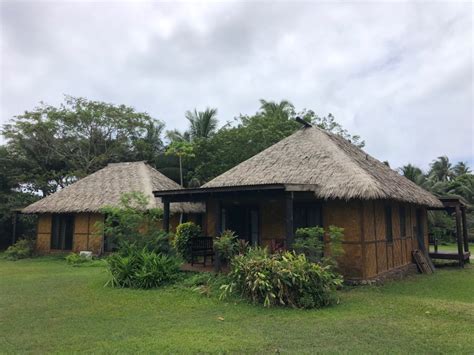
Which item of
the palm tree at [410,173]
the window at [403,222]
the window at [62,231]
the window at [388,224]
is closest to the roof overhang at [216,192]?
the window at [388,224]

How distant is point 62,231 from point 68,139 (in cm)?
991

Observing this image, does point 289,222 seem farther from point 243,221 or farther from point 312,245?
point 243,221

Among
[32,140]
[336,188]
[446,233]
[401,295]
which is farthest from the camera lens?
[446,233]

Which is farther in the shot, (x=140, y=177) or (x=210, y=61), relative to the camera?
(x=140, y=177)

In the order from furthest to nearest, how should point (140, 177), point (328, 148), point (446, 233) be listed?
point (446, 233) < point (140, 177) < point (328, 148)

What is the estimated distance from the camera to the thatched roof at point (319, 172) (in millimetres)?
9750

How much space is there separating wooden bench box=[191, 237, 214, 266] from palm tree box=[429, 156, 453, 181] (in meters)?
40.5

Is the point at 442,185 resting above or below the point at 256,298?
above

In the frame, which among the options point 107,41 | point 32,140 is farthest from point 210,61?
point 32,140

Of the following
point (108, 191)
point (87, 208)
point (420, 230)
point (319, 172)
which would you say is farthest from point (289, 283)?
point (108, 191)

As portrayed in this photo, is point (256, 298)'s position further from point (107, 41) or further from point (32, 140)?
point (32, 140)

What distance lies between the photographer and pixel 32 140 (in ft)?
83.3

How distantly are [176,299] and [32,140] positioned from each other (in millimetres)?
21725

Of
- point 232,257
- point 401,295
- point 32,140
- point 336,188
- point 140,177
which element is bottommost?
point 401,295
